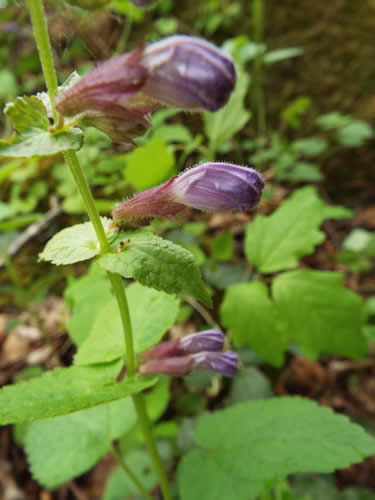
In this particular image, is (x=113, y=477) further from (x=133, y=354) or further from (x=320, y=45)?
(x=320, y=45)

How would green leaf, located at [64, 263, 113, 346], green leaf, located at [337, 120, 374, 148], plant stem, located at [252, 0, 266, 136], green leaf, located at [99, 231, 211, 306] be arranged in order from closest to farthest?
green leaf, located at [99, 231, 211, 306]
green leaf, located at [64, 263, 113, 346]
green leaf, located at [337, 120, 374, 148]
plant stem, located at [252, 0, 266, 136]

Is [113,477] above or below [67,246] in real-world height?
below

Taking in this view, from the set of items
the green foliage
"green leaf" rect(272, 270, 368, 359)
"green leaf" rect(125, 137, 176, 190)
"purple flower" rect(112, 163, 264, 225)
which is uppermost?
"purple flower" rect(112, 163, 264, 225)

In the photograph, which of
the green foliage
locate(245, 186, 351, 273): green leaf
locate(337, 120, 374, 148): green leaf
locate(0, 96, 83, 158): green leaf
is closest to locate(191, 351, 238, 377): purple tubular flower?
locate(245, 186, 351, 273): green leaf

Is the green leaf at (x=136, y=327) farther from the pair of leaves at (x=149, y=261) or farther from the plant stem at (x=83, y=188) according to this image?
the pair of leaves at (x=149, y=261)

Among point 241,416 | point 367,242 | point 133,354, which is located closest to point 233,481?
point 241,416

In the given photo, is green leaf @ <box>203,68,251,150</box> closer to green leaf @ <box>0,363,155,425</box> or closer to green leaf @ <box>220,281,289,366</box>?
green leaf @ <box>220,281,289,366</box>
